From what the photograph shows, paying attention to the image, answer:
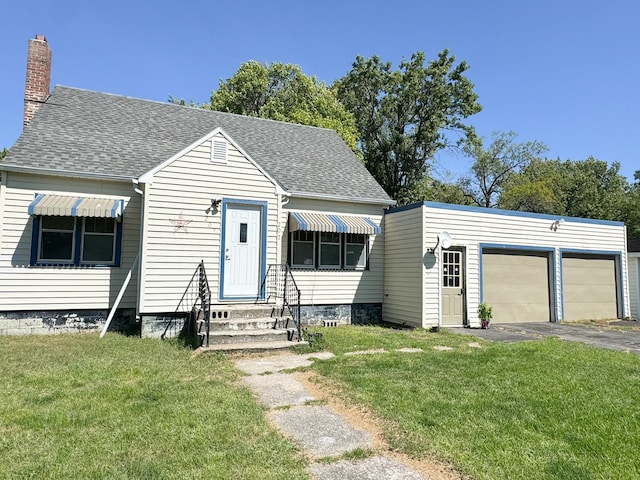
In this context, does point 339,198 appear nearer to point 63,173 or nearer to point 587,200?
point 63,173

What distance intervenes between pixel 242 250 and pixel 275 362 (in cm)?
361

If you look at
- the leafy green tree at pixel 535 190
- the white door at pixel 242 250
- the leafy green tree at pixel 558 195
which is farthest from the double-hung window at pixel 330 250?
the leafy green tree at pixel 558 195

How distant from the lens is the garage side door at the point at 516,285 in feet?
40.4

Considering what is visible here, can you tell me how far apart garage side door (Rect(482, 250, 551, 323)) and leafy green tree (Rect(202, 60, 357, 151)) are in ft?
46.0

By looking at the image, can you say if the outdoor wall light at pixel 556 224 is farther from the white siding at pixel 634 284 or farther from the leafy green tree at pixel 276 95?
the leafy green tree at pixel 276 95

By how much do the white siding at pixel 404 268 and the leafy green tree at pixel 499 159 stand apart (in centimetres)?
2582

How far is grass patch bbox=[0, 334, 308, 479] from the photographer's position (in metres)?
3.40

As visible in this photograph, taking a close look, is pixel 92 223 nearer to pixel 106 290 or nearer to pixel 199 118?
pixel 106 290

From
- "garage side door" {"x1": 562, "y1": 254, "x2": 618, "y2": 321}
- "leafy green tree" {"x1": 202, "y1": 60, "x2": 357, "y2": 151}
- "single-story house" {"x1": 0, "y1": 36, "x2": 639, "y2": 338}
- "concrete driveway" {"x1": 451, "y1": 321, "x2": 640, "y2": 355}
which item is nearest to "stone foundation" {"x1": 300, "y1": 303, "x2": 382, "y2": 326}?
"single-story house" {"x1": 0, "y1": 36, "x2": 639, "y2": 338}

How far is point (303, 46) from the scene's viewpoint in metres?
16.0

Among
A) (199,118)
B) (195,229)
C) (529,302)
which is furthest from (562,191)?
(195,229)

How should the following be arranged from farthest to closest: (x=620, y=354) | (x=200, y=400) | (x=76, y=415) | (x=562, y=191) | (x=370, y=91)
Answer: (x=562, y=191) < (x=370, y=91) < (x=620, y=354) < (x=200, y=400) < (x=76, y=415)

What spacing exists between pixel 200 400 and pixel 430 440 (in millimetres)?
2758

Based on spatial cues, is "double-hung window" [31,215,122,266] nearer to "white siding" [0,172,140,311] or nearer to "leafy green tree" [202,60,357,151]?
"white siding" [0,172,140,311]
